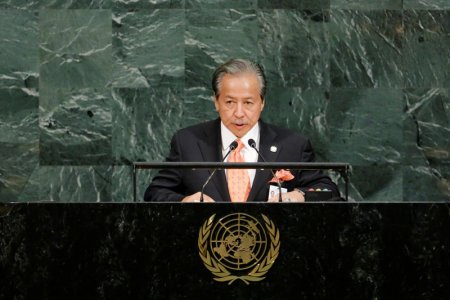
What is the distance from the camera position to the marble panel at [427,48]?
21.5ft

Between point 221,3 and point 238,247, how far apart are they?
10.8 feet

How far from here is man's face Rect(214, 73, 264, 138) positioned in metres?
5.06

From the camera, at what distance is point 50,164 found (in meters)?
6.56

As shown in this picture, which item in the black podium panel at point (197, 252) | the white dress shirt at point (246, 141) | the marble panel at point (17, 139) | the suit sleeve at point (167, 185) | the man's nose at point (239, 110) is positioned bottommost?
the black podium panel at point (197, 252)

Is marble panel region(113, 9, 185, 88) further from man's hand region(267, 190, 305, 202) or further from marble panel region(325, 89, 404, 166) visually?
man's hand region(267, 190, 305, 202)

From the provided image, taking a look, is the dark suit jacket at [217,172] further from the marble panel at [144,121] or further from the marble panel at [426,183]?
the marble panel at [426,183]

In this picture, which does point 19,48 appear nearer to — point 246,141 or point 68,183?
point 68,183

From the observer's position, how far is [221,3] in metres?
6.55

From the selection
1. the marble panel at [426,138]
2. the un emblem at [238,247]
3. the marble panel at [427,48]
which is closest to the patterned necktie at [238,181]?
the un emblem at [238,247]

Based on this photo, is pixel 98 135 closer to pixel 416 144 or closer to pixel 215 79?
pixel 215 79

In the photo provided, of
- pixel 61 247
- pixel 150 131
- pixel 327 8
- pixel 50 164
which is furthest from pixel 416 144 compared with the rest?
pixel 61 247

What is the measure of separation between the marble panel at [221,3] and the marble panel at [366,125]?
2.67ft

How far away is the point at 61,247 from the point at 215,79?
71.8 inches

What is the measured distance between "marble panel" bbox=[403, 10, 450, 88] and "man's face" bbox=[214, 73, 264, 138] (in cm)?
184
